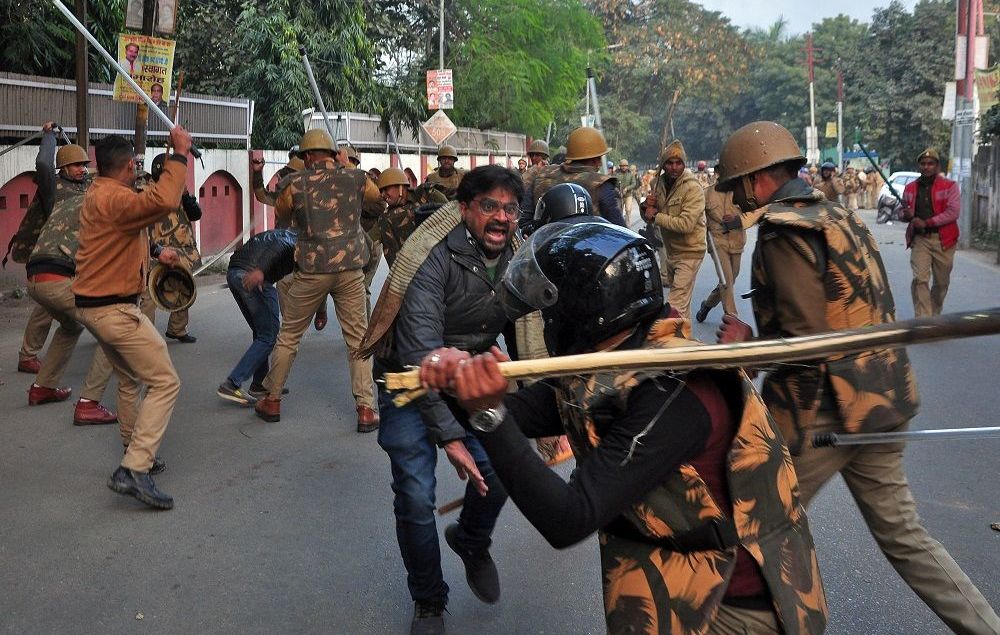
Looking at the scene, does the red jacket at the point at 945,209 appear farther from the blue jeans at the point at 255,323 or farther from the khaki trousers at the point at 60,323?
the khaki trousers at the point at 60,323

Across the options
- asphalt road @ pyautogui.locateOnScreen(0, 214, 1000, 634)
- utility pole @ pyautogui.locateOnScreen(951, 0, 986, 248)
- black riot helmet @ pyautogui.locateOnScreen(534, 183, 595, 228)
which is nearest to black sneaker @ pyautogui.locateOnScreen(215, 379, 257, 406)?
asphalt road @ pyautogui.locateOnScreen(0, 214, 1000, 634)

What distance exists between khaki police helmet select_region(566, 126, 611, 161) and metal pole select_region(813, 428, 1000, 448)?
4736mm

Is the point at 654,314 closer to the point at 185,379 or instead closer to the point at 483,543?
the point at 483,543

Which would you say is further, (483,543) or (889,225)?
(889,225)

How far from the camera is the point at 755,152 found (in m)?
3.58

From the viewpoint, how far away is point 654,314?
2170 millimetres

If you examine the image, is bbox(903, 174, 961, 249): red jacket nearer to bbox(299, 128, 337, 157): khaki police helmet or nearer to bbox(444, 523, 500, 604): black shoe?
bbox(299, 128, 337, 157): khaki police helmet

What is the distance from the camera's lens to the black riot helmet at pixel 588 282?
2.09 meters

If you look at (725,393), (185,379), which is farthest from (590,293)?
(185,379)

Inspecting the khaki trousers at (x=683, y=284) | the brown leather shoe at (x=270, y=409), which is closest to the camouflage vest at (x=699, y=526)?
the brown leather shoe at (x=270, y=409)

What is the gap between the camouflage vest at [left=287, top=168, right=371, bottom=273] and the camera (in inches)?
284

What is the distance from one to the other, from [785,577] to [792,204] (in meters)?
1.67

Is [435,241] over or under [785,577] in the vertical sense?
over

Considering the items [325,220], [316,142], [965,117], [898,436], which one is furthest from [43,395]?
[965,117]
